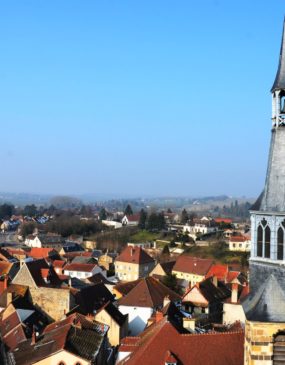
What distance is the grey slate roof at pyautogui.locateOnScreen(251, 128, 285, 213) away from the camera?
12258 mm

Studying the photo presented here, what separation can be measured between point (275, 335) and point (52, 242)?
3668 inches

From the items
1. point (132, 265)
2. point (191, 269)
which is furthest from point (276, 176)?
point (132, 265)

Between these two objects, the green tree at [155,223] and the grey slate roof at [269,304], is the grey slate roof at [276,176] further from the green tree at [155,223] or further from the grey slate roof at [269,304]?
the green tree at [155,223]

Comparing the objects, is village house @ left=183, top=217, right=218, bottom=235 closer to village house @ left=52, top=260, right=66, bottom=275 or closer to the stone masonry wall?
village house @ left=52, top=260, right=66, bottom=275

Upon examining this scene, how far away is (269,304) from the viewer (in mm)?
12172

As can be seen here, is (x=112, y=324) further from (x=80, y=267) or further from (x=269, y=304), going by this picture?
(x=80, y=267)

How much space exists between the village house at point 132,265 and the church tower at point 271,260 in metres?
53.9

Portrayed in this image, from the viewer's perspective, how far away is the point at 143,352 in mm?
18016

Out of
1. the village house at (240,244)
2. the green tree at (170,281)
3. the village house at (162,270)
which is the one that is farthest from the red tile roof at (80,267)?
the village house at (240,244)

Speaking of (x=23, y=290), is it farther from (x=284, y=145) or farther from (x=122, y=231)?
(x=122, y=231)

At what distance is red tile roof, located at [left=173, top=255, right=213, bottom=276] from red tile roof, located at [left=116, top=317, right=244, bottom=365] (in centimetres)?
4206

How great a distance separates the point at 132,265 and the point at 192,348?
48.8 metres

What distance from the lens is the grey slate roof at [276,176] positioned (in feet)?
40.2

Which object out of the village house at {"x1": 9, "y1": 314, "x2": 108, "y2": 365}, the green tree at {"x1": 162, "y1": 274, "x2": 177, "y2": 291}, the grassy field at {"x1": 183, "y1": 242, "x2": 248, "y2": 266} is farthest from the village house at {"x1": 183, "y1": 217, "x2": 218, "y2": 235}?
the village house at {"x1": 9, "y1": 314, "x2": 108, "y2": 365}
